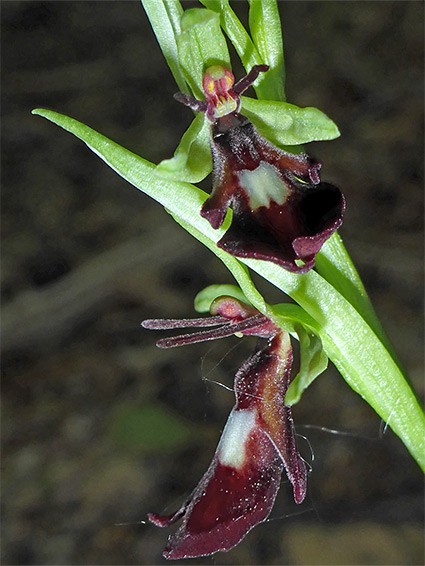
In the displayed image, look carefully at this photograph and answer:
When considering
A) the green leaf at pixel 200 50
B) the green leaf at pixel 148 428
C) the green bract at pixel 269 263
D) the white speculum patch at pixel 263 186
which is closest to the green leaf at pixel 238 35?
the green bract at pixel 269 263

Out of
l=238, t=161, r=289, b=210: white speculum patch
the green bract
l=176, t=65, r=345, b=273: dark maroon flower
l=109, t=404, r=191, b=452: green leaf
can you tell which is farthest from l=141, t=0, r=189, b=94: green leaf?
l=109, t=404, r=191, b=452: green leaf

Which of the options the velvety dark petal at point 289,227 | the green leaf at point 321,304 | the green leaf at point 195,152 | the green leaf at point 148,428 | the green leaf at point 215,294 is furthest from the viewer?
the green leaf at point 148,428

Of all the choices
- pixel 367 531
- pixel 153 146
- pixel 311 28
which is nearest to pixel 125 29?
pixel 153 146

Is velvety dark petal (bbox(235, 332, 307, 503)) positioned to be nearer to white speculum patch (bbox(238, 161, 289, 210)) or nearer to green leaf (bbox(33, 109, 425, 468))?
green leaf (bbox(33, 109, 425, 468))

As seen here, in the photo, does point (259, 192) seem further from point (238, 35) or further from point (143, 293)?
point (143, 293)

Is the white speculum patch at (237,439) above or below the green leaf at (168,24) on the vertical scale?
below

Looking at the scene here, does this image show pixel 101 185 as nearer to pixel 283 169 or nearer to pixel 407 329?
pixel 407 329

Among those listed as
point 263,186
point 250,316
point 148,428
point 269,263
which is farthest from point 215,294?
point 148,428

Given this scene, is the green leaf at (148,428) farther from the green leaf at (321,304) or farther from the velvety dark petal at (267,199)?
the velvety dark petal at (267,199)
